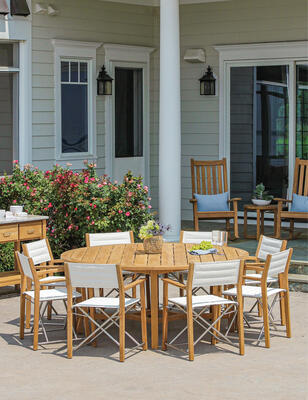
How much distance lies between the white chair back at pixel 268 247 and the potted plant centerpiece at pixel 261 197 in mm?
3503

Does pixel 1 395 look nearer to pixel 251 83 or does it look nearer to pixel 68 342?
pixel 68 342

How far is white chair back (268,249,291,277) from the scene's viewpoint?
606 cm

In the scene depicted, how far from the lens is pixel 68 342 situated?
5.74m

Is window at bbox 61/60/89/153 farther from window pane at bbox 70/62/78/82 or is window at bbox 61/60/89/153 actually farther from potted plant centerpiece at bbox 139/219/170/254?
potted plant centerpiece at bbox 139/219/170/254

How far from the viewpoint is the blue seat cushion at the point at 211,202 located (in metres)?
10.0

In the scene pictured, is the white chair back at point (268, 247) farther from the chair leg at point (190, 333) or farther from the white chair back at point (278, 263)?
the chair leg at point (190, 333)

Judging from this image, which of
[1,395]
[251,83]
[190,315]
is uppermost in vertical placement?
[251,83]

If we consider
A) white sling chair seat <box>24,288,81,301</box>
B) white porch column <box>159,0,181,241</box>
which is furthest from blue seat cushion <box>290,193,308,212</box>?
white sling chair seat <box>24,288,81,301</box>

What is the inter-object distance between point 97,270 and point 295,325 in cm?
197

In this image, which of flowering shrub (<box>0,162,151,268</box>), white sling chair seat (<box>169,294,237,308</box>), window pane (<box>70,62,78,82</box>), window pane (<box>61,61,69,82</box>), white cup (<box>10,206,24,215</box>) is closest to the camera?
white sling chair seat (<box>169,294,237,308</box>)

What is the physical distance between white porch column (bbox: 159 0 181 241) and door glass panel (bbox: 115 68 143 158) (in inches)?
82.0

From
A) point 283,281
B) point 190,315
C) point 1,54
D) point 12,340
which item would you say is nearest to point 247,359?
point 190,315

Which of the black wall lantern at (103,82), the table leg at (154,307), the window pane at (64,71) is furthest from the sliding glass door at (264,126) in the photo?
the table leg at (154,307)

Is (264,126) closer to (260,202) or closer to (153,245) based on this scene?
(260,202)
